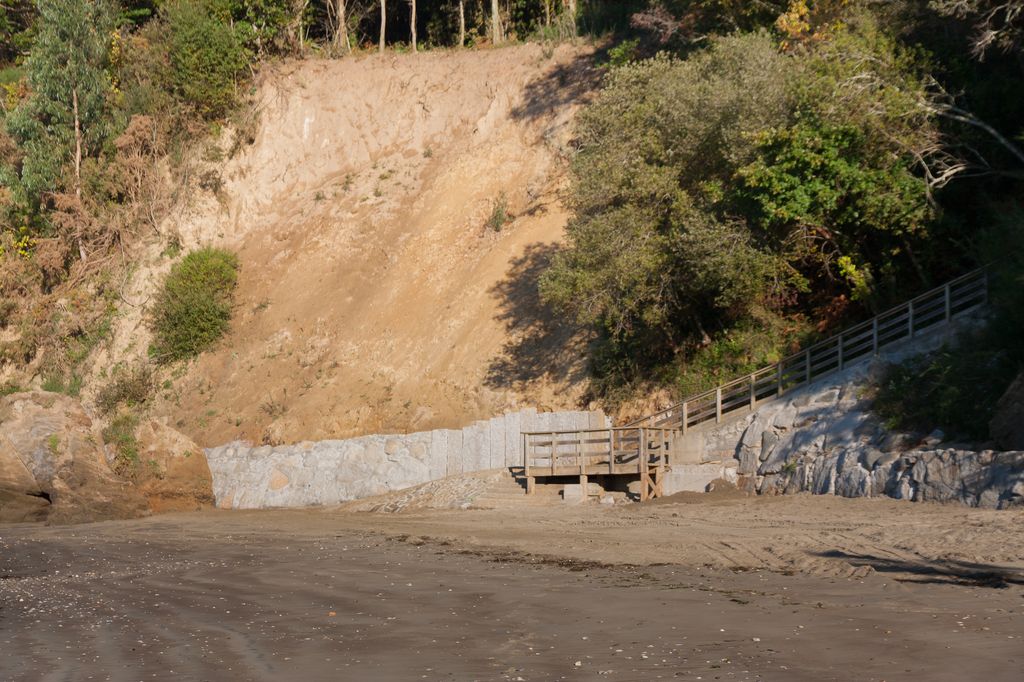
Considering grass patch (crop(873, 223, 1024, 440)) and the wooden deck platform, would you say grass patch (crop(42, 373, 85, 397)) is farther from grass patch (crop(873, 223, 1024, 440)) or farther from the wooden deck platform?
grass patch (crop(873, 223, 1024, 440))

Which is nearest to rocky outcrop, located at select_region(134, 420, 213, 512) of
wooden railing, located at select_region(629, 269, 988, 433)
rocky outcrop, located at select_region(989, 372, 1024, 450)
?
wooden railing, located at select_region(629, 269, 988, 433)

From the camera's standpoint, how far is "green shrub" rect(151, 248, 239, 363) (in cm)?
3828

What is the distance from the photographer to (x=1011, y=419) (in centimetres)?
1834

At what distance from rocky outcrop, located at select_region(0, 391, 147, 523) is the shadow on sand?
20.8 meters

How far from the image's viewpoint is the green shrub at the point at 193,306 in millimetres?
38281

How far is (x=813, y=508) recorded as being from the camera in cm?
1933

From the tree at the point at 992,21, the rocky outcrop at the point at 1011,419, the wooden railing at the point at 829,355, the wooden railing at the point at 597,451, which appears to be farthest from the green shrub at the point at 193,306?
the rocky outcrop at the point at 1011,419

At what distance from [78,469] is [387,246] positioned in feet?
44.7

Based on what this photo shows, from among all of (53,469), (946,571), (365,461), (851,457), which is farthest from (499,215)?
(946,571)

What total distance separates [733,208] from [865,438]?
750cm

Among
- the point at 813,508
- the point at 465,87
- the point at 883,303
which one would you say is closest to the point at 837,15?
the point at 883,303

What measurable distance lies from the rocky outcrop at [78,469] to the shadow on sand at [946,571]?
20.8 m

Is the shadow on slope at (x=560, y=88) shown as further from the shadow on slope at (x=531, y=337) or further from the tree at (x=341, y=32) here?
the tree at (x=341, y=32)

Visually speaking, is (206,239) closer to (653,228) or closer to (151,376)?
(151,376)
